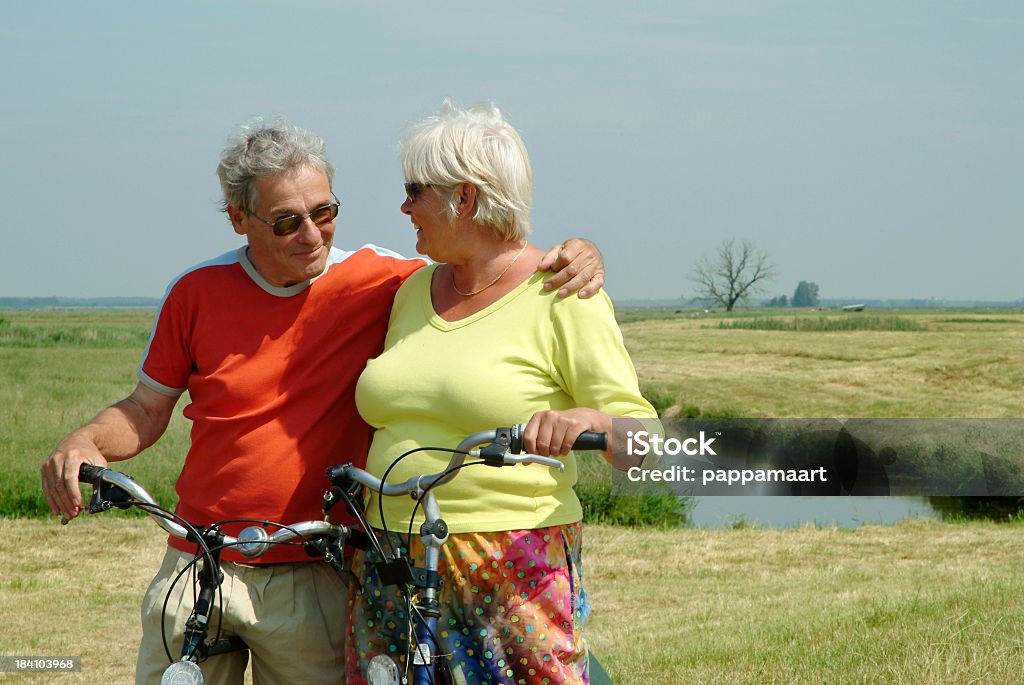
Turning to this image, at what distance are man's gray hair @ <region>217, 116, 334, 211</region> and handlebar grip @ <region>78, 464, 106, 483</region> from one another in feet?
2.42

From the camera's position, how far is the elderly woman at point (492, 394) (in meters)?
2.59

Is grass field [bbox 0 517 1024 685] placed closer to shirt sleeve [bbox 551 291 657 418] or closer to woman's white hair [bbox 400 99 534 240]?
shirt sleeve [bbox 551 291 657 418]

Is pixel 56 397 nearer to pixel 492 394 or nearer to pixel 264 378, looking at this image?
pixel 264 378

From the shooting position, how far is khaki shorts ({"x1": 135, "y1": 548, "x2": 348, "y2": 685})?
118 inches

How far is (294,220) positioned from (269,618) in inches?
40.4

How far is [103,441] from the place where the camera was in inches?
118

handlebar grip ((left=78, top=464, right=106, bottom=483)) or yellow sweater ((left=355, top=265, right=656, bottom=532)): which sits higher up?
yellow sweater ((left=355, top=265, right=656, bottom=532))

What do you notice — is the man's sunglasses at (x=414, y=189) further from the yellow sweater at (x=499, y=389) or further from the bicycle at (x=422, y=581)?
the bicycle at (x=422, y=581)

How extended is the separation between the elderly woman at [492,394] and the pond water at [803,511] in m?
10.1

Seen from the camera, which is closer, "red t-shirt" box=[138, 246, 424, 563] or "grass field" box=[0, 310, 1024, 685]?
"red t-shirt" box=[138, 246, 424, 563]

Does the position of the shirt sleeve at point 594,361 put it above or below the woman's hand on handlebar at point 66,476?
above

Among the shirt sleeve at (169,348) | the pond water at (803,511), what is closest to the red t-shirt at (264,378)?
the shirt sleeve at (169,348)

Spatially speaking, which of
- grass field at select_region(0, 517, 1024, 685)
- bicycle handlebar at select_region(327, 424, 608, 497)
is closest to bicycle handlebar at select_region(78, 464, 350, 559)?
bicycle handlebar at select_region(327, 424, 608, 497)

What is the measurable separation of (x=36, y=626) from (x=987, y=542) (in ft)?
25.7
